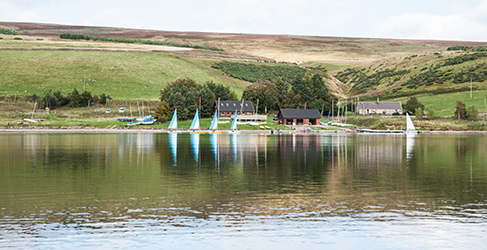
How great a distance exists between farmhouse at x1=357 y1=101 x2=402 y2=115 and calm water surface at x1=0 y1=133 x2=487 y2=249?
128 m

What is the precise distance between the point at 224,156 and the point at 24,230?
37001mm

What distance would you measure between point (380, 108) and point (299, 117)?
42.1 m

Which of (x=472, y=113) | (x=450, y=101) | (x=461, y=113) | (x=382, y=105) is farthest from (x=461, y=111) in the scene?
(x=382, y=105)

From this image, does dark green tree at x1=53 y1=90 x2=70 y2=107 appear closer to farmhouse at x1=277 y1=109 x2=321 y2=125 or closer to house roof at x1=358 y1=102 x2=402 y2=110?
farmhouse at x1=277 y1=109 x2=321 y2=125

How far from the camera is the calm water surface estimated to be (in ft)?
66.1

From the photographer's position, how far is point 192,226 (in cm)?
2212

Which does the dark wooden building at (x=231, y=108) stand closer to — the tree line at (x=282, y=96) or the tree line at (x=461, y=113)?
the tree line at (x=282, y=96)

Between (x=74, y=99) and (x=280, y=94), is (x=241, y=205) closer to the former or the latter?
(x=74, y=99)

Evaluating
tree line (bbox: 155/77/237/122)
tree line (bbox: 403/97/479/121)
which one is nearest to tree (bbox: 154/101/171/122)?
tree line (bbox: 155/77/237/122)

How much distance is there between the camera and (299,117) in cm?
14912

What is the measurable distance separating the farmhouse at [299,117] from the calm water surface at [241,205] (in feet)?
327

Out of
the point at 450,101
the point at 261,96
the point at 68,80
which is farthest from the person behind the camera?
the point at 68,80

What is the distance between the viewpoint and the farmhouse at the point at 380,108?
567ft

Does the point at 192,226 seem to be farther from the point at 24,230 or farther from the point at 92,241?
the point at 24,230
